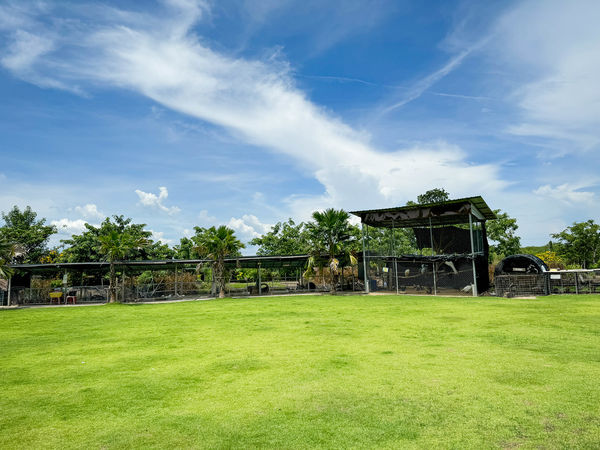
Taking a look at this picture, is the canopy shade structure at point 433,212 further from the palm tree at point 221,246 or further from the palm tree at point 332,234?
the palm tree at point 221,246

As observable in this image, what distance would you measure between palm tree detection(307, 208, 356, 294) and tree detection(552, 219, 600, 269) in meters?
21.3

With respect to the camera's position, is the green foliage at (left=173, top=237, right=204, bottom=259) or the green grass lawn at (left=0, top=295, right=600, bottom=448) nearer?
the green grass lawn at (left=0, top=295, right=600, bottom=448)

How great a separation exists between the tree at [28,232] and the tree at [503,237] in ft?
148

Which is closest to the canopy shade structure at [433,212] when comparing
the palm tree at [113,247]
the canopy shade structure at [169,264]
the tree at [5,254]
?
the canopy shade structure at [169,264]

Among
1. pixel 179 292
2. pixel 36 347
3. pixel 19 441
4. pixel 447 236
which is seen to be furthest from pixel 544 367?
pixel 179 292

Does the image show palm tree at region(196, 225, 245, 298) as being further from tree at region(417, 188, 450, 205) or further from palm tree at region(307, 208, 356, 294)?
tree at region(417, 188, 450, 205)

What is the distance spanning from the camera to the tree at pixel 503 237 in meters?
38.4

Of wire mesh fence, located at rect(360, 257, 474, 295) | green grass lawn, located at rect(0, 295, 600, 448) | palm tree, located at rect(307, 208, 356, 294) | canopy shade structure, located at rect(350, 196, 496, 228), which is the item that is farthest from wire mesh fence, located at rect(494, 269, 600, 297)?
green grass lawn, located at rect(0, 295, 600, 448)

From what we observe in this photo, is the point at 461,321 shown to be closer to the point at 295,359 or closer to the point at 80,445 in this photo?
the point at 295,359

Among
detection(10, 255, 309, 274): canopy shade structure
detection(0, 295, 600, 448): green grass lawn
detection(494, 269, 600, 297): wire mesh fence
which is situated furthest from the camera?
detection(10, 255, 309, 274): canopy shade structure

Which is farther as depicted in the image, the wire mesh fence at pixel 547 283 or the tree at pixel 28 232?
the tree at pixel 28 232

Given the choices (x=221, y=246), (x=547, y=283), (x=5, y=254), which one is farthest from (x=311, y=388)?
(x=5, y=254)

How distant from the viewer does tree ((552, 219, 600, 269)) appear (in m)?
33.0

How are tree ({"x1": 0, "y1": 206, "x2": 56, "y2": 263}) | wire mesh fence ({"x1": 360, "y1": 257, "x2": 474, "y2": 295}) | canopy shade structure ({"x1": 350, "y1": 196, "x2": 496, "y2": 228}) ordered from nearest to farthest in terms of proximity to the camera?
canopy shade structure ({"x1": 350, "y1": 196, "x2": 496, "y2": 228})
wire mesh fence ({"x1": 360, "y1": 257, "x2": 474, "y2": 295})
tree ({"x1": 0, "y1": 206, "x2": 56, "y2": 263})
